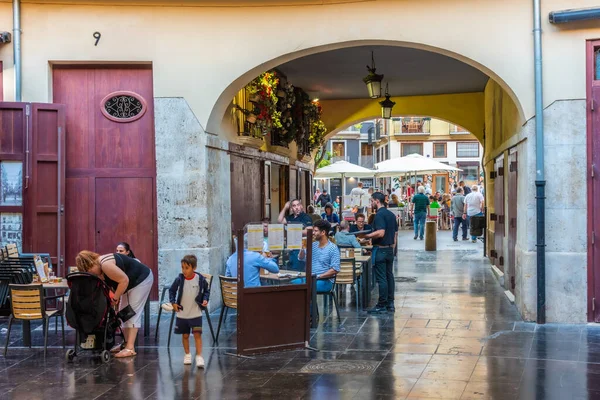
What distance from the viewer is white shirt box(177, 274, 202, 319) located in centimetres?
785

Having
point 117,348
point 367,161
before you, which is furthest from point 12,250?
point 367,161

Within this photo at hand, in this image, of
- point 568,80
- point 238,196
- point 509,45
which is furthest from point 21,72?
point 568,80

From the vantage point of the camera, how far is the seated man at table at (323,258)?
981cm

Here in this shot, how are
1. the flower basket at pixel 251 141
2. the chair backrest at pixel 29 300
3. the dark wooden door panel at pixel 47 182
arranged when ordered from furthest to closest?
1. the flower basket at pixel 251 141
2. the dark wooden door panel at pixel 47 182
3. the chair backrest at pixel 29 300

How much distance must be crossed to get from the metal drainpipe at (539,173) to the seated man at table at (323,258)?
2.57 meters

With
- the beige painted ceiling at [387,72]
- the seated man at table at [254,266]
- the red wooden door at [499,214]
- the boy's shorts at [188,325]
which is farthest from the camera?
the beige painted ceiling at [387,72]

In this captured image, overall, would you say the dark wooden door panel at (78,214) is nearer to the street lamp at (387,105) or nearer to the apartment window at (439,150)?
the street lamp at (387,105)

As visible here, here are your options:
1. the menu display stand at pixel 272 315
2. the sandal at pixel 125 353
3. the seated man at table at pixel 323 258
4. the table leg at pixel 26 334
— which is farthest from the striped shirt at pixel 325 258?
the table leg at pixel 26 334

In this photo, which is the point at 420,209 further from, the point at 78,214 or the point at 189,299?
the point at 189,299

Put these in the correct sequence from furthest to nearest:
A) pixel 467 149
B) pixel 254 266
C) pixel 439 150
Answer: pixel 439 150, pixel 467 149, pixel 254 266

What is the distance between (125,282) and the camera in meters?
8.20

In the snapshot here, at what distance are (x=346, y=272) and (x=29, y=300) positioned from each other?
433 cm

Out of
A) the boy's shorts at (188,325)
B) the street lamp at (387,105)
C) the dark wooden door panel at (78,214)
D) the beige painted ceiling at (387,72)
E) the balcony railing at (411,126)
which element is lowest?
the boy's shorts at (188,325)

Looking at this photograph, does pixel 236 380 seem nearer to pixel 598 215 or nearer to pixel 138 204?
pixel 138 204
